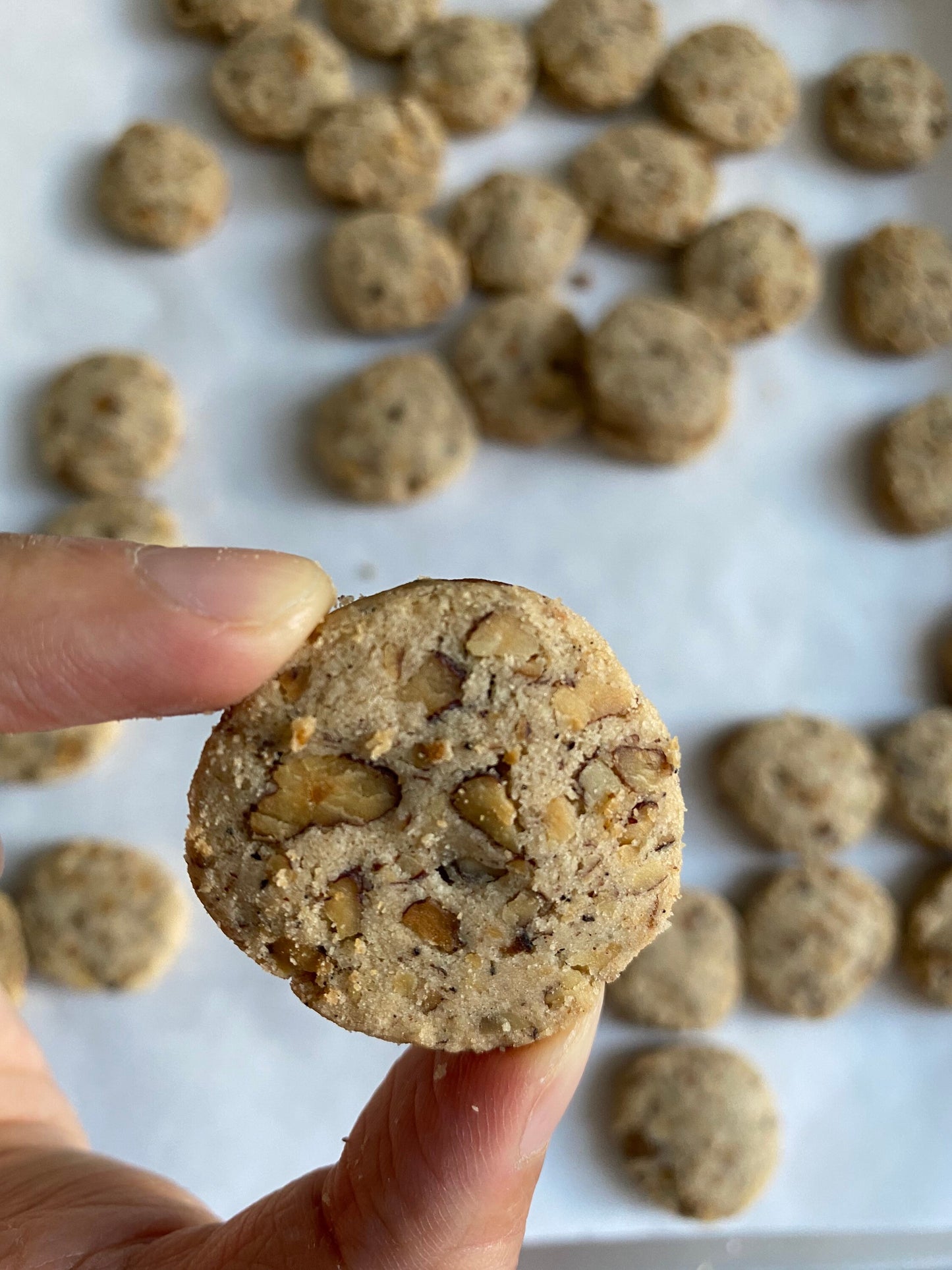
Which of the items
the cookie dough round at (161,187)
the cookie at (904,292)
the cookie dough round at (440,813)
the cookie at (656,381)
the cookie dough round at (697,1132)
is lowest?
the cookie dough round at (697,1132)

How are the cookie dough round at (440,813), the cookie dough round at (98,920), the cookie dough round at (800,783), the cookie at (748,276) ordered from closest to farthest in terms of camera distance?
the cookie dough round at (440,813) < the cookie dough round at (98,920) < the cookie dough round at (800,783) < the cookie at (748,276)

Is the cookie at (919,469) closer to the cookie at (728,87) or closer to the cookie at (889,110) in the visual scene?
the cookie at (889,110)

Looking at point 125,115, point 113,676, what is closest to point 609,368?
point 125,115

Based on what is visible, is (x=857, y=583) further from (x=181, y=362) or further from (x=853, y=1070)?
(x=181, y=362)

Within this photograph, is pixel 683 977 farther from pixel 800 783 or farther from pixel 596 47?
pixel 596 47

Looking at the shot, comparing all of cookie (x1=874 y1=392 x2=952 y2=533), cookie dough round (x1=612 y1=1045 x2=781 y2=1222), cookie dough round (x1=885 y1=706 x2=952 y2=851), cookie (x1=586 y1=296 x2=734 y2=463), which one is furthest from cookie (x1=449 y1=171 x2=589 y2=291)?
cookie dough round (x1=612 y1=1045 x2=781 y2=1222)

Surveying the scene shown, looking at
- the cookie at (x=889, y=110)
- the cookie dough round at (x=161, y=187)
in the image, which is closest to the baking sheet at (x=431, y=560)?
the cookie dough round at (x=161, y=187)
